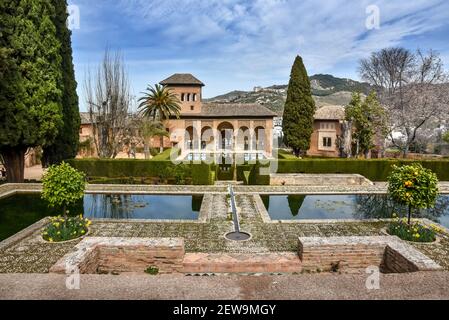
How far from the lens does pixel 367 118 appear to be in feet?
91.1

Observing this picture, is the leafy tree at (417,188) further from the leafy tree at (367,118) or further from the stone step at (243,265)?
the leafy tree at (367,118)

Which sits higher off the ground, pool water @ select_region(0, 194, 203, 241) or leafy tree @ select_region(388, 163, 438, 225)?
leafy tree @ select_region(388, 163, 438, 225)

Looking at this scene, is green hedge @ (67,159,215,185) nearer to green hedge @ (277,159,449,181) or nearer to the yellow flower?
green hedge @ (277,159,449,181)

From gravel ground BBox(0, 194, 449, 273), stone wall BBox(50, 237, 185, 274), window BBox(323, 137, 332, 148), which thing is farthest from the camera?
window BBox(323, 137, 332, 148)

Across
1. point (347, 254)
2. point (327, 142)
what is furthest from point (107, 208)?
point (327, 142)

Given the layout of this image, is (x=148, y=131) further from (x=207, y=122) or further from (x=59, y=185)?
(x=59, y=185)

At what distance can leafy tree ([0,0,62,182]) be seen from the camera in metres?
16.0

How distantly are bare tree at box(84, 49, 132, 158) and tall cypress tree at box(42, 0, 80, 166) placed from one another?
383cm

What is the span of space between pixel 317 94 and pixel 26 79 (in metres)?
114

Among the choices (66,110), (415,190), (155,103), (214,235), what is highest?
(155,103)

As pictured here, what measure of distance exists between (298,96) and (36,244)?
27.3 m

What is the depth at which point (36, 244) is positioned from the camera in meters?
8.48

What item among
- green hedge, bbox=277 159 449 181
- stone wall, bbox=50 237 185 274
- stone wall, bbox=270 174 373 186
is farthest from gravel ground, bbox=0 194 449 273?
green hedge, bbox=277 159 449 181
